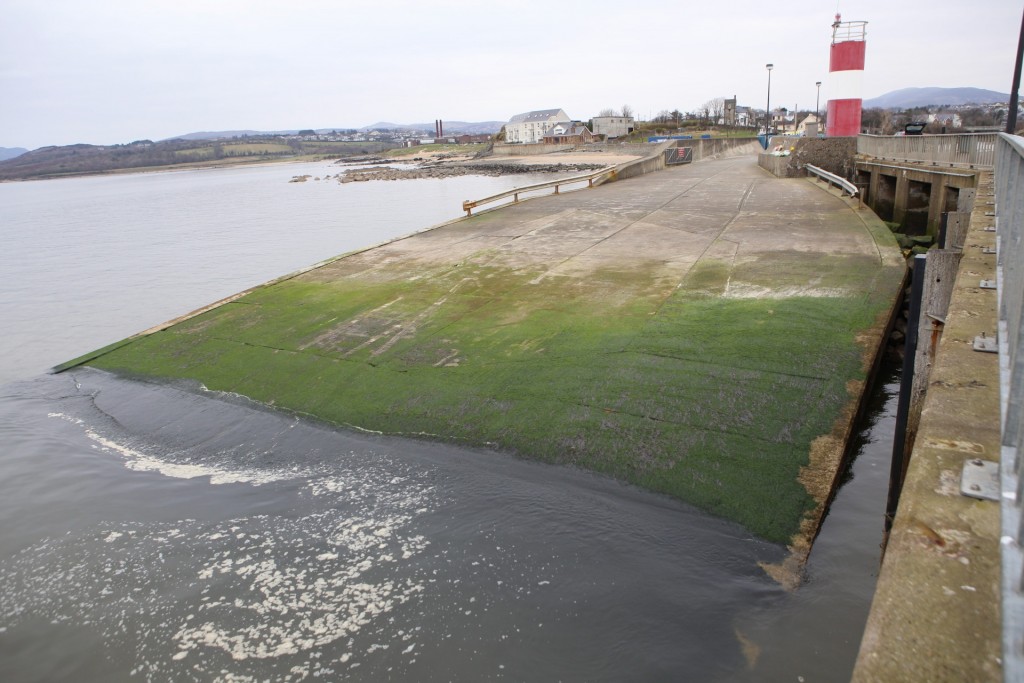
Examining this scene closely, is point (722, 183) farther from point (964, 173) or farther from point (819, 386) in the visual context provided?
point (819, 386)

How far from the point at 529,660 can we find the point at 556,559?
4.01ft

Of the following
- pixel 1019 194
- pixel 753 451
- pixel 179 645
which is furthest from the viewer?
pixel 753 451

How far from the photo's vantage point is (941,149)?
18453mm

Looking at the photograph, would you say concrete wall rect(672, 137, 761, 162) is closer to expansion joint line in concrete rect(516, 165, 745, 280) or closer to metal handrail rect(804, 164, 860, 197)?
metal handrail rect(804, 164, 860, 197)

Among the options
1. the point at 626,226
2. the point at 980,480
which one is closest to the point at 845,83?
the point at 626,226

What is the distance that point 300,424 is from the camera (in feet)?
31.8

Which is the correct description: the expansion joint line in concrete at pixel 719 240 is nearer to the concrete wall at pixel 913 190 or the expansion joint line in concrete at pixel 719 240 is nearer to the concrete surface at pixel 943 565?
the concrete wall at pixel 913 190

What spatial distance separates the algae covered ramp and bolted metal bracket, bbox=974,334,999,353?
2584 mm

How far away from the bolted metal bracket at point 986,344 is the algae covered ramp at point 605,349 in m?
2.58

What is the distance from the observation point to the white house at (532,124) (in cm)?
13938

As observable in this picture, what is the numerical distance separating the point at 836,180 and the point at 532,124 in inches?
4937


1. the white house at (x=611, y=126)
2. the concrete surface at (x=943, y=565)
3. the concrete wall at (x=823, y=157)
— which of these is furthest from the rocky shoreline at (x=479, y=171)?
the concrete surface at (x=943, y=565)

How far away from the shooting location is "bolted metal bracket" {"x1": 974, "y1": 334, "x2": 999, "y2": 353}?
436cm

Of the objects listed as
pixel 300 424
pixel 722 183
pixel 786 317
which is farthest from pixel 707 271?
pixel 722 183
